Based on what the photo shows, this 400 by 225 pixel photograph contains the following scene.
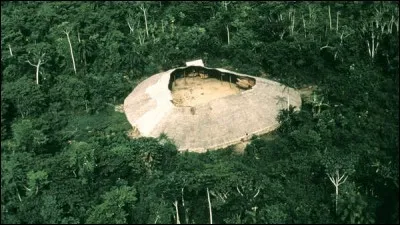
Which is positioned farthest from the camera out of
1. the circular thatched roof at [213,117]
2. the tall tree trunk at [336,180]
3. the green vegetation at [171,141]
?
the circular thatched roof at [213,117]

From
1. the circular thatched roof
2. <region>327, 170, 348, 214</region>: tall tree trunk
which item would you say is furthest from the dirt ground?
<region>327, 170, 348, 214</region>: tall tree trunk

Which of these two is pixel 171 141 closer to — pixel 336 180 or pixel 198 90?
pixel 198 90

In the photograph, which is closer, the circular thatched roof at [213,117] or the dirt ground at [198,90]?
the circular thatched roof at [213,117]

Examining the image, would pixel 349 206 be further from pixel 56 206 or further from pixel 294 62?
pixel 294 62

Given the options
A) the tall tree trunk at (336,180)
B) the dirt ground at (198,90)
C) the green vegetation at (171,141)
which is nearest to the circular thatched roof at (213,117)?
the green vegetation at (171,141)

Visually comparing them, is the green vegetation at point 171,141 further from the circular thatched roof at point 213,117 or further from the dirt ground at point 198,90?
the dirt ground at point 198,90

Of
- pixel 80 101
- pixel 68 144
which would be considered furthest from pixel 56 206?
pixel 80 101
